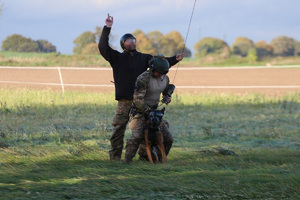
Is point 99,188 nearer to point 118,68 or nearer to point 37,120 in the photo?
point 118,68

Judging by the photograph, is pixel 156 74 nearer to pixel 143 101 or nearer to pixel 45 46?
pixel 143 101

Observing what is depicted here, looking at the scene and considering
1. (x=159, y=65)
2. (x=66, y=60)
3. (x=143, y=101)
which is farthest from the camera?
(x=66, y=60)

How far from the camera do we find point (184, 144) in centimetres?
1089

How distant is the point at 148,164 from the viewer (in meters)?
7.64

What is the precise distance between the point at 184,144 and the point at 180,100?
28.9ft

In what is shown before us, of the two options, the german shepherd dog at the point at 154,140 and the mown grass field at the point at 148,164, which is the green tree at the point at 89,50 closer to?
the mown grass field at the point at 148,164

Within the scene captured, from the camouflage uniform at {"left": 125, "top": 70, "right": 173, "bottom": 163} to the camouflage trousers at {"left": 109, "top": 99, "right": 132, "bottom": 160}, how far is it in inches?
14.5

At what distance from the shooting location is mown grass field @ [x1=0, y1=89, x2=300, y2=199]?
5875 millimetres

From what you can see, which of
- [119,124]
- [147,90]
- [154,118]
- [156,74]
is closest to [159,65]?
[156,74]

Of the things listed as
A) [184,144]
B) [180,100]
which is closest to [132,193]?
[184,144]

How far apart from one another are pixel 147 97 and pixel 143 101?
25cm

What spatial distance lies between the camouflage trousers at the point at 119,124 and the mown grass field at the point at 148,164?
26 cm

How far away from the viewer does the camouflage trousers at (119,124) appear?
325 inches

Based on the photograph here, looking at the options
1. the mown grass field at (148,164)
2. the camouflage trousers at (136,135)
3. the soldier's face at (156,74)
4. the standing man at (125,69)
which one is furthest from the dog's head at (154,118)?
the standing man at (125,69)
